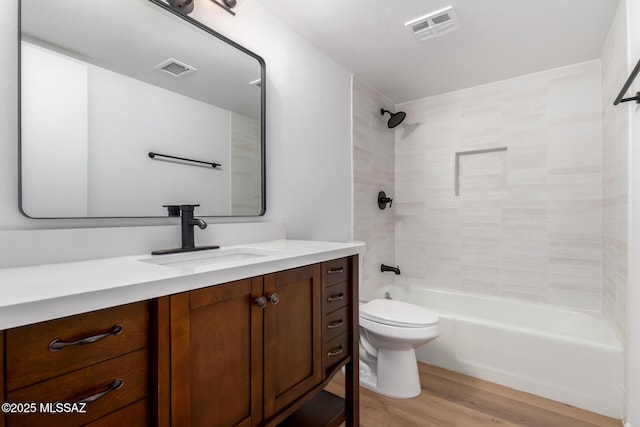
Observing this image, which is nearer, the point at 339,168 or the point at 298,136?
the point at 298,136

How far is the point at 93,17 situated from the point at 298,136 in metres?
1.10

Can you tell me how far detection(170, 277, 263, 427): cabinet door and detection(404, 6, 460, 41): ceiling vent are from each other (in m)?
1.72

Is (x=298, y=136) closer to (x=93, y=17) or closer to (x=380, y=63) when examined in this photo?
(x=380, y=63)

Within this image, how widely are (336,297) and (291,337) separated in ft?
1.00

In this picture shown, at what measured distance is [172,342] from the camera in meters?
0.73

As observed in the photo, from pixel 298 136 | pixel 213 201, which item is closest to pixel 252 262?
pixel 213 201

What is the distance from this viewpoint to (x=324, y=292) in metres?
1.23

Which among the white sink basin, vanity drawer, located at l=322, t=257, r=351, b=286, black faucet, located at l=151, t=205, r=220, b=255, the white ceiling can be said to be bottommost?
vanity drawer, located at l=322, t=257, r=351, b=286

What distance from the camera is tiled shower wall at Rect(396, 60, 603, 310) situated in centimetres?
229

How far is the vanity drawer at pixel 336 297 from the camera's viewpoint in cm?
125

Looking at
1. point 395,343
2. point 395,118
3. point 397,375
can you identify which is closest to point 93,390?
point 395,343

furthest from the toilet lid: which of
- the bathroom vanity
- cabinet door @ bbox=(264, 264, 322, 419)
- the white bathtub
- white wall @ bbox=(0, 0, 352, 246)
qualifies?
cabinet door @ bbox=(264, 264, 322, 419)

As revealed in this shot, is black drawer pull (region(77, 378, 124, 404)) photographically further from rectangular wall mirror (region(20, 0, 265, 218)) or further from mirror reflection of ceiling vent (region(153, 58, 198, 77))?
mirror reflection of ceiling vent (region(153, 58, 198, 77))

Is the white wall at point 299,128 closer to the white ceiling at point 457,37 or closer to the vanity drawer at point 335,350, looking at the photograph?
the white ceiling at point 457,37
